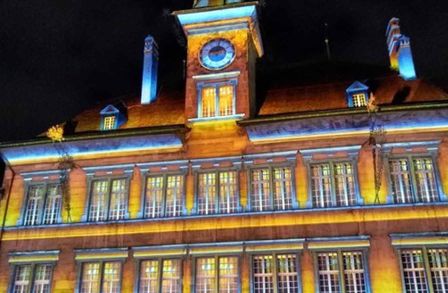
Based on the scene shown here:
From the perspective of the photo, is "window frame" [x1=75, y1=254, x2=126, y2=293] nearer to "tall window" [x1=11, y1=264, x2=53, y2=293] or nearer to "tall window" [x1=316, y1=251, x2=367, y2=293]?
"tall window" [x1=11, y1=264, x2=53, y2=293]

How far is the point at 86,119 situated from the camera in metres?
28.6

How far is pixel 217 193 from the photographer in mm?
24469

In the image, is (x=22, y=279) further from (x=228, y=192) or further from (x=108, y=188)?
(x=228, y=192)

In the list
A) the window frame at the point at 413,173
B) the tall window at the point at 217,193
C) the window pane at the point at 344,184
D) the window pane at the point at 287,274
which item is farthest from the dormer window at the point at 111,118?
the window frame at the point at 413,173

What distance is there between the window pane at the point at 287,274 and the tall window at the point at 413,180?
507 centimetres

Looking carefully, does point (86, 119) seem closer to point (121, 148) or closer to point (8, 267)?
point (121, 148)

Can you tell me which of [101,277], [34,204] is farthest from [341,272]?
[34,204]

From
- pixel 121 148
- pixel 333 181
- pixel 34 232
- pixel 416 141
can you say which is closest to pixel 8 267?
pixel 34 232

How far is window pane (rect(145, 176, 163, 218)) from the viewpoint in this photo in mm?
24905

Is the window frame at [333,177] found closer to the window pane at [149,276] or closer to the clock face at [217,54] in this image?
the clock face at [217,54]

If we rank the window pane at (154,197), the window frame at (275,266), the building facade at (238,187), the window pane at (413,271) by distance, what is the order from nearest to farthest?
the window pane at (413,271), the window frame at (275,266), the building facade at (238,187), the window pane at (154,197)

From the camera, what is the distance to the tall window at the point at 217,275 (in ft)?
74.7

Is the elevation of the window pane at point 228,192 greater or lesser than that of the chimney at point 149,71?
lesser

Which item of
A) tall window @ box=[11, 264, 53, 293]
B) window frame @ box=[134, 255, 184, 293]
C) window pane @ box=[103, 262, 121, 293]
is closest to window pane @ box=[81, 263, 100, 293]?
window pane @ box=[103, 262, 121, 293]
